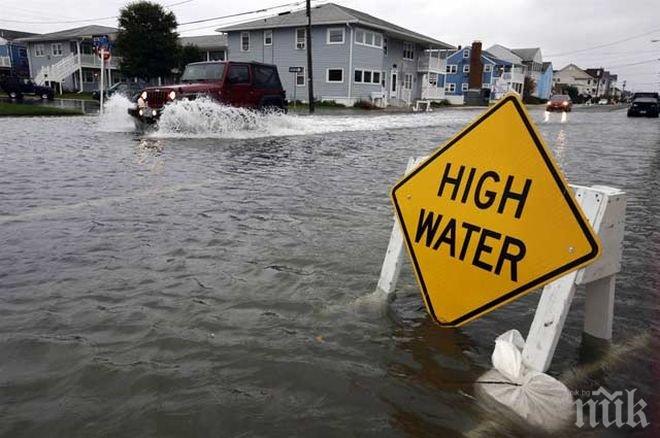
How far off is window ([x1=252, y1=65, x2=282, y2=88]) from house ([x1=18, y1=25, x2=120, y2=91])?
124 ft

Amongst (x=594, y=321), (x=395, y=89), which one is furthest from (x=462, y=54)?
(x=594, y=321)

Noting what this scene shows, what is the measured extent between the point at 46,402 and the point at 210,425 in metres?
0.89

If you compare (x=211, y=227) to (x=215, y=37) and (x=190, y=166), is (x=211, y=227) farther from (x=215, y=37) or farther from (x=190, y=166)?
(x=215, y=37)

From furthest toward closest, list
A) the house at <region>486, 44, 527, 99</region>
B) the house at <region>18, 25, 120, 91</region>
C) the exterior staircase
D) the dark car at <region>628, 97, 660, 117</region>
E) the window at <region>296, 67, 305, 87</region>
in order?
the house at <region>486, 44, 527, 99</region> < the house at <region>18, 25, 120, 91</region> < the exterior staircase < the window at <region>296, 67, 305, 87</region> < the dark car at <region>628, 97, 660, 117</region>

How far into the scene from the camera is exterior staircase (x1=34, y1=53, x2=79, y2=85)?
48.6 m

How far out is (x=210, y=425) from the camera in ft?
8.09

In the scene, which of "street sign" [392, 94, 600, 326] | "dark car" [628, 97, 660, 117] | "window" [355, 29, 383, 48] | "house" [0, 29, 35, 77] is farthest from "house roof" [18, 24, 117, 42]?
"street sign" [392, 94, 600, 326]

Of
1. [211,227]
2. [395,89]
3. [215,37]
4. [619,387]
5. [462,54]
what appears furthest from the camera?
[462,54]

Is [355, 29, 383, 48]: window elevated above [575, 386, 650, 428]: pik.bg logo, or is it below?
above

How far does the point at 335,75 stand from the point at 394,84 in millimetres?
8666

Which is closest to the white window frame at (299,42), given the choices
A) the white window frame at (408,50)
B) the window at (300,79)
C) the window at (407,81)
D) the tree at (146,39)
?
the window at (300,79)

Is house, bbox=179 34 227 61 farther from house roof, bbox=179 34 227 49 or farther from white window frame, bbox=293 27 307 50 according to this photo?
white window frame, bbox=293 27 307 50

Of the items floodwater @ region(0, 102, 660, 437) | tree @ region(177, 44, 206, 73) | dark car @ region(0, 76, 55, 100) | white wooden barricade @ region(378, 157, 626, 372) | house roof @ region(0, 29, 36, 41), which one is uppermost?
house roof @ region(0, 29, 36, 41)

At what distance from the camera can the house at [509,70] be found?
3098 inches
